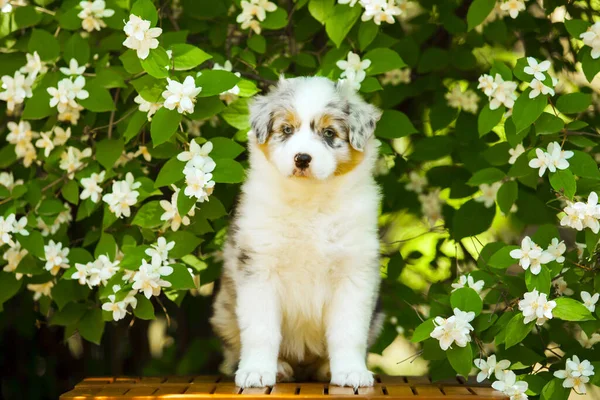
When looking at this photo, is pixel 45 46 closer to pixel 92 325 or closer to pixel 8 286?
pixel 8 286

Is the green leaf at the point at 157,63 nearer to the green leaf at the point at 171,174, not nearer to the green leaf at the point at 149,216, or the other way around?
the green leaf at the point at 171,174

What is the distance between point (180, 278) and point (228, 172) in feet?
1.56

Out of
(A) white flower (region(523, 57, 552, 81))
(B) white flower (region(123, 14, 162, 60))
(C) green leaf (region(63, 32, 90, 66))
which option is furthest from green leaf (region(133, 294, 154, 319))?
(A) white flower (region(523, 57, 552, 81))

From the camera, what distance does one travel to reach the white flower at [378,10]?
3.44 meters

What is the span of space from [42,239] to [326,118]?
141 cm

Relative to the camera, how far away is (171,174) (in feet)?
10.7

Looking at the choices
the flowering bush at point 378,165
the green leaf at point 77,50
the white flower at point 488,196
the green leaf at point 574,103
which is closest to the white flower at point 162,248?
the flowering bush at point 378,165

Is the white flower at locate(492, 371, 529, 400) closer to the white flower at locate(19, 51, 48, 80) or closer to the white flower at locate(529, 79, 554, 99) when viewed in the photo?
the white flower at locate(529, 79, 554, 99)

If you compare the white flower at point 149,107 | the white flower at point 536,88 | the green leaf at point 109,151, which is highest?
the white flower at point 536,88

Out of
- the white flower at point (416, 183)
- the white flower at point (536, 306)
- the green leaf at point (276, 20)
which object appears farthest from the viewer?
the white flower at point (416, 183)

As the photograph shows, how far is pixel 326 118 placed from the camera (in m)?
3.21

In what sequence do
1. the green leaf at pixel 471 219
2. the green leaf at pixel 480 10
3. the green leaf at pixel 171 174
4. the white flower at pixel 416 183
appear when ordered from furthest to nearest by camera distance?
the white flower at pixel 416 183, the green leaf at pixel 471 219, the green leaf at pixel 480 10, the green leaf at pixel 171 174

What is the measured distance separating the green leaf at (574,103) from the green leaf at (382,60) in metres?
0.68

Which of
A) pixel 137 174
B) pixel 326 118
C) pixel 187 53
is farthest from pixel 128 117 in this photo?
pixel 326 118
